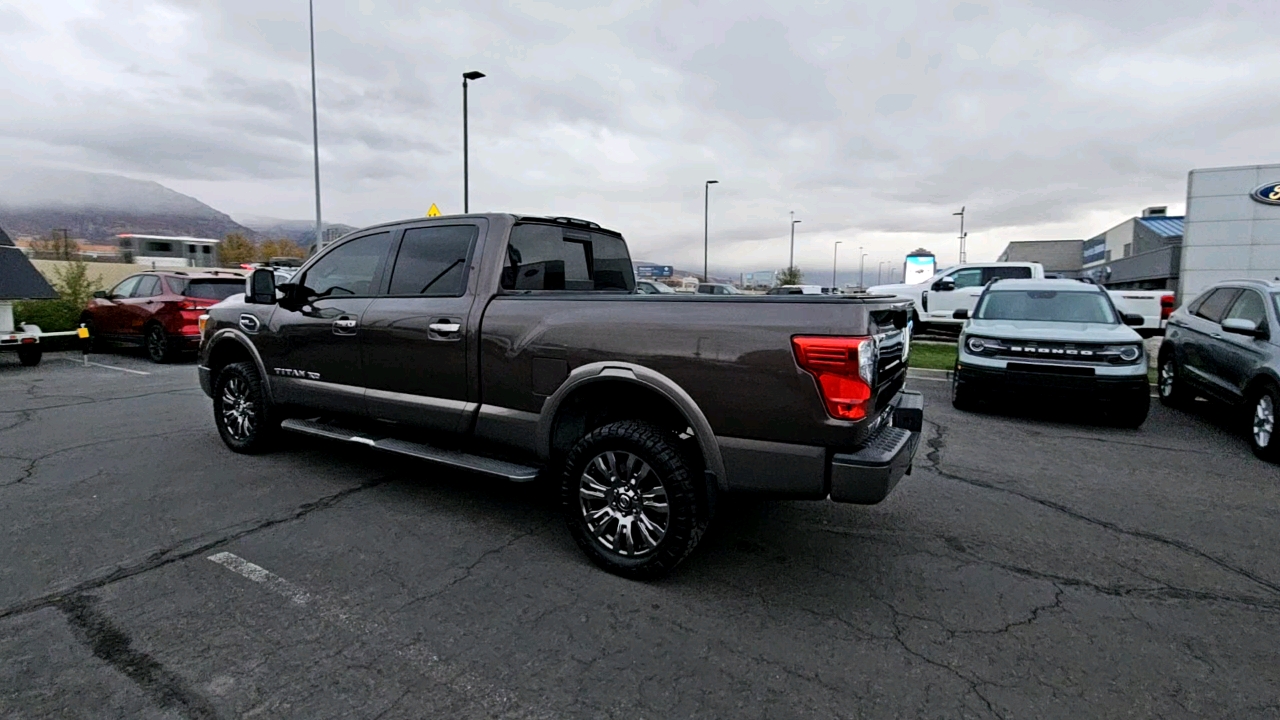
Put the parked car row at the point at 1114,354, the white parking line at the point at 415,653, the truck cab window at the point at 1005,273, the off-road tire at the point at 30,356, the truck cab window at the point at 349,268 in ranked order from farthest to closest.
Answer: the truck cab window at the point at 1005,273, the off-road tire at the point at 30,356, the parked car row at the point at 1114,354, the truck cab window at the point at 349,268, the white parking line at the point at 415,653

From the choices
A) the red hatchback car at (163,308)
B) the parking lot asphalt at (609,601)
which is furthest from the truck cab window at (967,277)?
the red hatchback car at (163,308)

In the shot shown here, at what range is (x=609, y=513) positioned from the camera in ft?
11.3

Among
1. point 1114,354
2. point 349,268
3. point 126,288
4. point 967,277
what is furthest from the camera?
point 967,277

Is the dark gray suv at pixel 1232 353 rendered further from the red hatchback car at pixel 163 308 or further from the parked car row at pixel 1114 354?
the red hatchback car at pixel 163 308

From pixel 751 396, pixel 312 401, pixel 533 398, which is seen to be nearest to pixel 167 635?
pixel 533 398

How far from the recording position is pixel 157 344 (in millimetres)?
11852

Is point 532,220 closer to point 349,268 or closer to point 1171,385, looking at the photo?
point 349,268

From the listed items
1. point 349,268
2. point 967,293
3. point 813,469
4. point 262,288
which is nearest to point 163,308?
point 262,288

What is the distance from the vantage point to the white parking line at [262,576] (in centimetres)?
315

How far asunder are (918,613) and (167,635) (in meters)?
3.32

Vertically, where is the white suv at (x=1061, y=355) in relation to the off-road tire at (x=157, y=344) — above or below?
above

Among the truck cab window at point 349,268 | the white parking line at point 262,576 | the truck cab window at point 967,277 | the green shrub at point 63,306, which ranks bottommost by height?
the white parking line at point 262,576

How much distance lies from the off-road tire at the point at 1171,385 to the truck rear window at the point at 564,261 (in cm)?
715

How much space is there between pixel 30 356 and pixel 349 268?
10.3 m
